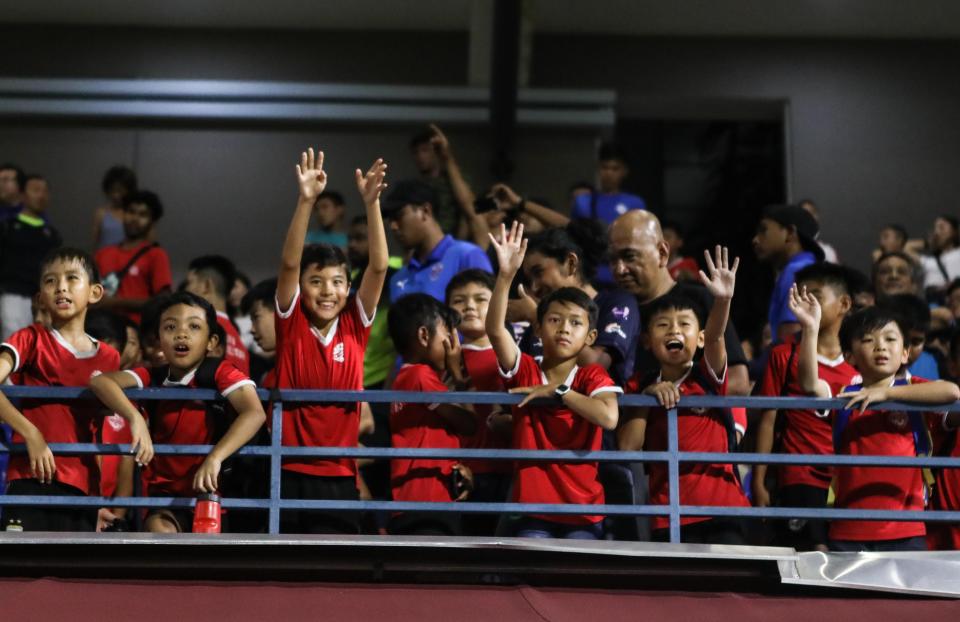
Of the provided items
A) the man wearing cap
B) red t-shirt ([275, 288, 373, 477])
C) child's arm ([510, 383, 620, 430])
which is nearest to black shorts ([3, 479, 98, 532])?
red t-shirt ([275, 288, 373, 477])

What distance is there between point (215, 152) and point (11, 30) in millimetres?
2475

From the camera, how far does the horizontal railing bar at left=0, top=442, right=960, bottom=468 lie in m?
6.07

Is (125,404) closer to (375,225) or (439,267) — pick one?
(375,225)

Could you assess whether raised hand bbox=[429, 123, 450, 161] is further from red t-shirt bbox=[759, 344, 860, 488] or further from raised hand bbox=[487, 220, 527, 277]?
red t-shirt bbox=[759, 344, 860, 488]

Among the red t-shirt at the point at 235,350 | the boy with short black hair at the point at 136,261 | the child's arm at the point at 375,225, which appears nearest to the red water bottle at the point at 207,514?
the child's arm at the point at 375,225

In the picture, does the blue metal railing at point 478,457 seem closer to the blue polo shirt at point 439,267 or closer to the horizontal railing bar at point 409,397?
the horizontal railing bar at point 409,397

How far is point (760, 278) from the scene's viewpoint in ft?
47.2

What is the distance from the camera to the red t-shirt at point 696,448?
6.42m

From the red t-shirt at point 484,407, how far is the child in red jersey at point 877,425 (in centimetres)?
146

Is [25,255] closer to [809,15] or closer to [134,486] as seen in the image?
[134,486]

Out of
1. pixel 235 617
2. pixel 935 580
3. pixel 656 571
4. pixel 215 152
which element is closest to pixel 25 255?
pixel 215 152

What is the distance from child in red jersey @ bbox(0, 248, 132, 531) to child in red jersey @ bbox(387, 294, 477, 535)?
1209mm

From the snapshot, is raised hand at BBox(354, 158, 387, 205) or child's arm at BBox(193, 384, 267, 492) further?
raised hand at BBox(354, 158, 387, 205)

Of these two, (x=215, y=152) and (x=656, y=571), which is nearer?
(x=656, y=571)
